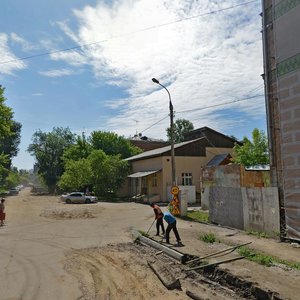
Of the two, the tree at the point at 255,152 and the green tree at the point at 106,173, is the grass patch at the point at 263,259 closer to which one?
the tree at the point at 255,152

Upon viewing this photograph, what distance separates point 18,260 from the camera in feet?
35.9

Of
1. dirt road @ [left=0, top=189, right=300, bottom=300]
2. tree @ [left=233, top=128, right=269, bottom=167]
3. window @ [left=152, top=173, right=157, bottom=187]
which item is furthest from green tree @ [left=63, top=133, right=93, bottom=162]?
dirt road @ [left=0, top=189, right=300, bottom=300]

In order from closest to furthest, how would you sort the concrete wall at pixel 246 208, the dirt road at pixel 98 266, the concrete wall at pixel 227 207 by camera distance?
the dirt road at pixel 98 266 → the concrete wall at pixel 246 208 → the concrete wall at pixel 227 207

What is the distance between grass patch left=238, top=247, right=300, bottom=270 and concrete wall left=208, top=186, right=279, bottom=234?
3.23 m

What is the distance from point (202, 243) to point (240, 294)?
5.17 m

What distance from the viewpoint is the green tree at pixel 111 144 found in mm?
59156

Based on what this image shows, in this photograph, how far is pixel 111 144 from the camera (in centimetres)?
5975

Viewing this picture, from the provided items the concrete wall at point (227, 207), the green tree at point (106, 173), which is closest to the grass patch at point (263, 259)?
the concrete wall at point (227, 207)

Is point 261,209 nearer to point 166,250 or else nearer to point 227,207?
point 227,207

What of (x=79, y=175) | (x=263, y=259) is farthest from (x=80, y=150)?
(x=263, y=259)

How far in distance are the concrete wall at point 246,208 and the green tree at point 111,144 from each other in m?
41.7

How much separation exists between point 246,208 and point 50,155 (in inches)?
2584

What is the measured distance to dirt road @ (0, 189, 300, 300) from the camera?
25.4ft

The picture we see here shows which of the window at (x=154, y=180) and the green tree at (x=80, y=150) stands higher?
the green tree at (x=80, y=150)
